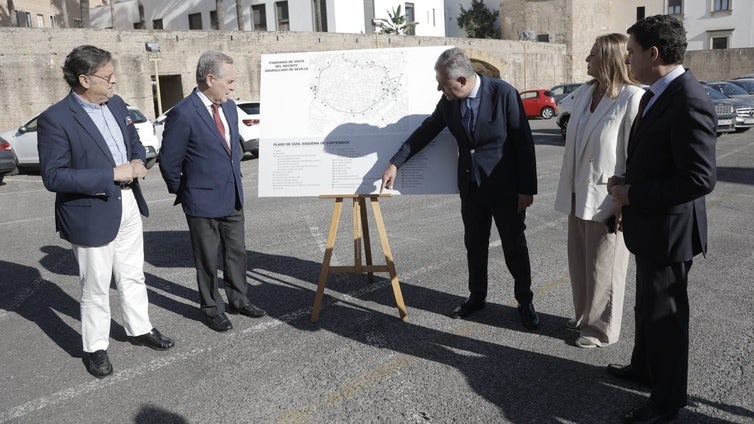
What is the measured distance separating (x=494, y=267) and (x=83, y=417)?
12.5 feet

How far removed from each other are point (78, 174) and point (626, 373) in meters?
3.50

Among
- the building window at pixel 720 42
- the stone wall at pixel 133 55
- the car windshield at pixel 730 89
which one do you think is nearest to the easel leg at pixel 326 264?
the stone wall at pixel 133 55

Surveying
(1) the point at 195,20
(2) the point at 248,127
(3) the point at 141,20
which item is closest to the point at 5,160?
(2) the point at 248,127

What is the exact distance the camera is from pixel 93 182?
393 centimetres

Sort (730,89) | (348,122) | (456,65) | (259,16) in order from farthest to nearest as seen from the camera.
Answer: (259,16), (730,89), (348,122), (456,65)

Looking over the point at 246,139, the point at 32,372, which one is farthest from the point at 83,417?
the point at 246,139

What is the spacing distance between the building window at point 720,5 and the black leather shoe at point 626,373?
59.2 m

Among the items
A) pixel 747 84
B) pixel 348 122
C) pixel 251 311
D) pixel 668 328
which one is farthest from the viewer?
pixel 747 84

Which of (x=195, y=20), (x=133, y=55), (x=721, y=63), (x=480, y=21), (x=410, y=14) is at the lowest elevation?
(x=133, y=55)

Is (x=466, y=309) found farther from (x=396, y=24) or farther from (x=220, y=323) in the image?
(x=396, y=24)

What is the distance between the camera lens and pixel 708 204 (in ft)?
28.5

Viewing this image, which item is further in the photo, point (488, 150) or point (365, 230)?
point (365, 230)

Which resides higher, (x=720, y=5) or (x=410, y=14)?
(x=720, y=5)

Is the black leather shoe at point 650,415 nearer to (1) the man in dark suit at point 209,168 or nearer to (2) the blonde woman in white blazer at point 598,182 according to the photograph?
(2) the blonde woman in white blazer at point 598,182
